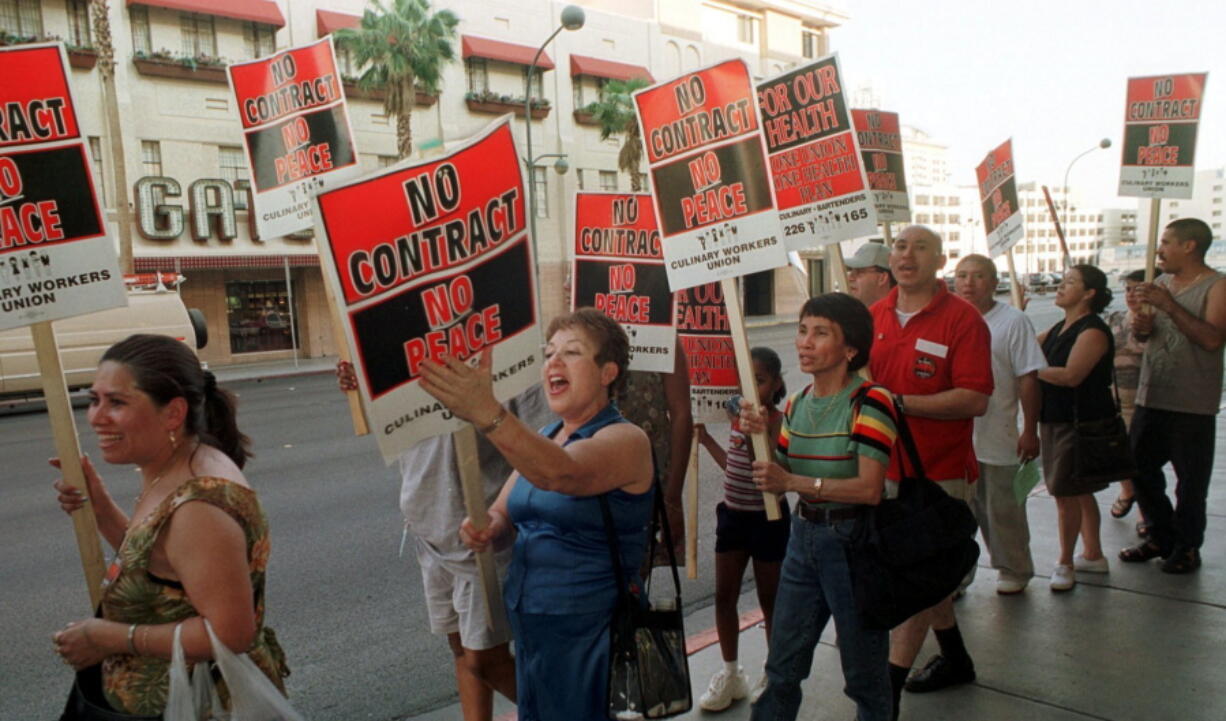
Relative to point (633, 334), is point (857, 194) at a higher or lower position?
higher

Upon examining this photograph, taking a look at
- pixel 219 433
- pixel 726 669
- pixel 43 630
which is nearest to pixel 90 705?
pixel 219 433

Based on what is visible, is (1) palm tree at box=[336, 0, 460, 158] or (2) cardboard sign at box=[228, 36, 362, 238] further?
(1) palm tree at box=[336, 0, 460, 158]

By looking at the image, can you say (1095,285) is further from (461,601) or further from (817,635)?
(461,601)

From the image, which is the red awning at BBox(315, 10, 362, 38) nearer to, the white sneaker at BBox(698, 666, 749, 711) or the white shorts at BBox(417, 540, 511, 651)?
the white shorts at BBox(417, 540, 511, 651)

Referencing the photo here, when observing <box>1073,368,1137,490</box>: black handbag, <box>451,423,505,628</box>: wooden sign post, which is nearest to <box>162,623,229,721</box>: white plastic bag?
<box>451,423,505,628</box>: wooden sign post

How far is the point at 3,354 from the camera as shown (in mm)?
14969

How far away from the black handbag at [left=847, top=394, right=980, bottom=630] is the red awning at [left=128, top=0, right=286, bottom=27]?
1010 inches

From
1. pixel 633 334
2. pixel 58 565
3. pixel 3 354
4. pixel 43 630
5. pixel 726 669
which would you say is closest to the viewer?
pixel 726 669

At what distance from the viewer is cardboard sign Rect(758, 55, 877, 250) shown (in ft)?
14.4

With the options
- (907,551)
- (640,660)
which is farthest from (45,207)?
(907,551)

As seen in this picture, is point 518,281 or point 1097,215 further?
point 1097,215

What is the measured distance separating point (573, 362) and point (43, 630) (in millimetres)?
4149

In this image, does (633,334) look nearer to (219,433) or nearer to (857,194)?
(857,194)

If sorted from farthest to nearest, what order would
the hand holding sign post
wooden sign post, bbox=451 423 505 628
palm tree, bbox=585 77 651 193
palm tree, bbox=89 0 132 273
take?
palm tree, bbox=585 77 651 193 < palm tree, bbox=89 0 132 273 < the hand holding sign post < wooden sign post, bbox=451 423 505 628
